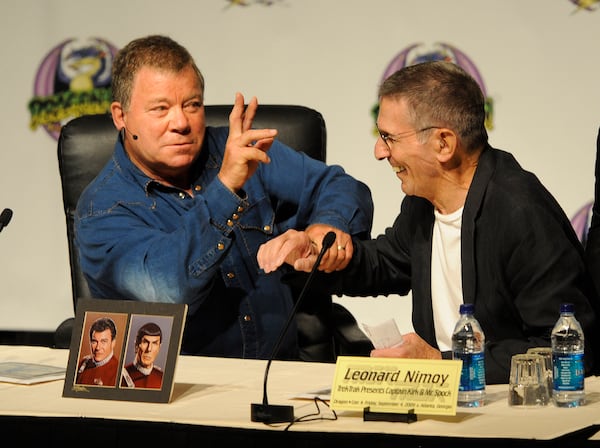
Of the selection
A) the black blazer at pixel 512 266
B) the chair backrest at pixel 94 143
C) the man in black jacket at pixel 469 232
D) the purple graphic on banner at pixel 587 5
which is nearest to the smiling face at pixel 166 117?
the chair backrest at pixel 94 143

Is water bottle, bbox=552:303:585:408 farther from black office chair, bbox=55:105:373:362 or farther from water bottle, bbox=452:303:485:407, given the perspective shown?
black office chair, bbox=55:105:373:362

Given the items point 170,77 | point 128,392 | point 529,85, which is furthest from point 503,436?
point 529,85

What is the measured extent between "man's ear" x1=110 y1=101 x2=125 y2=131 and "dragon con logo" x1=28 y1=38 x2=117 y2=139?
1181 mm

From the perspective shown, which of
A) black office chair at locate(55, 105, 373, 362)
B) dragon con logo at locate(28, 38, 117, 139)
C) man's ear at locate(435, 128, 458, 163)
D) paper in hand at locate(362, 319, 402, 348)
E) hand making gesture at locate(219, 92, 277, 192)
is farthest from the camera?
dragon con logo at locate(28, 38, 117, 139)

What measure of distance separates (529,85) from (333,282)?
144cm

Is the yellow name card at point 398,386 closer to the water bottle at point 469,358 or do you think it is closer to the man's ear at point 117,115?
the water bottle at point 469,358

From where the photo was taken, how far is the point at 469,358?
1991 mm

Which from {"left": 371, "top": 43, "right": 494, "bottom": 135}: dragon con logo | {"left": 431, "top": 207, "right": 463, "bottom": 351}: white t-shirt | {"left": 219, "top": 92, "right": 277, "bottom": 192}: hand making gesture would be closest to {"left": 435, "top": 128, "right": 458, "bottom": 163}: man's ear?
{"left": 431, "top": 207, "right": 463, "bottom": 351}: white t-shirt

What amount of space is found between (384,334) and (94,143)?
4.19 feet

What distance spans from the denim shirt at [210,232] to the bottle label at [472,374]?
86 cm

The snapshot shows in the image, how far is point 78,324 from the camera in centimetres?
216

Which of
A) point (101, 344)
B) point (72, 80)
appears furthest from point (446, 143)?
point (72, 80)

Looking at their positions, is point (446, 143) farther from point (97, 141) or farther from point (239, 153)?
point (97, 141)

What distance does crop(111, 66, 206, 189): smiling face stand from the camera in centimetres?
291
